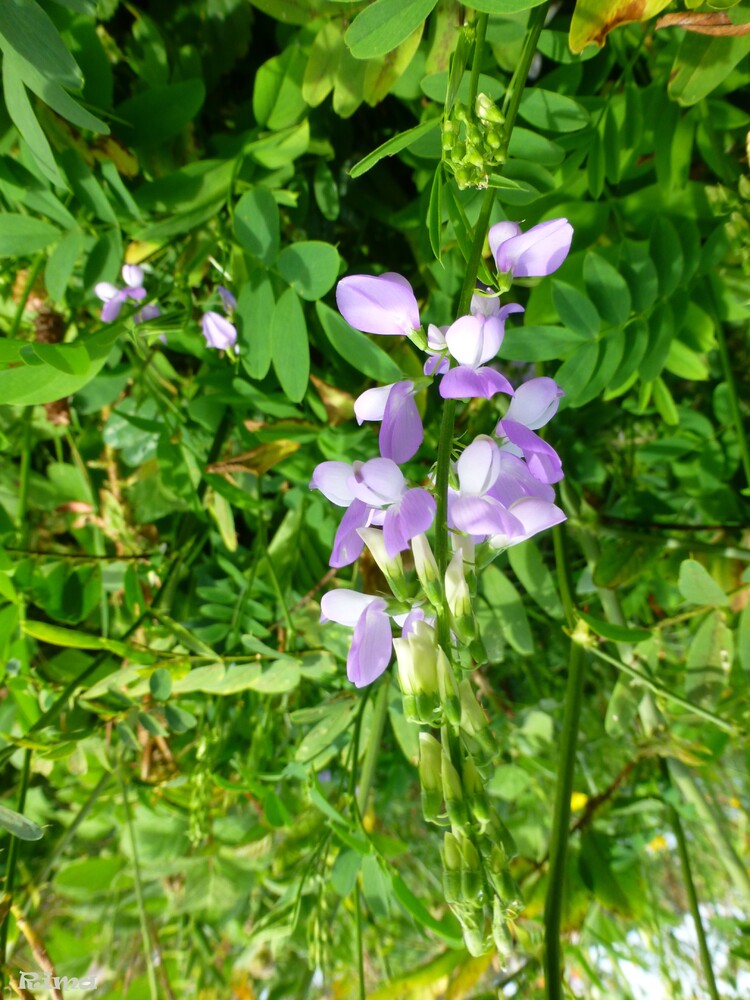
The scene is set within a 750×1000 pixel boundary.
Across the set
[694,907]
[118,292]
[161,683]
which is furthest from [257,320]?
[694,907]

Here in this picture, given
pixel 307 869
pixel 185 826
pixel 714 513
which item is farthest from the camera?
pixel 185 826

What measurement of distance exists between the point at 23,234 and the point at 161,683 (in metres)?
0.47

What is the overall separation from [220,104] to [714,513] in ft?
2.66

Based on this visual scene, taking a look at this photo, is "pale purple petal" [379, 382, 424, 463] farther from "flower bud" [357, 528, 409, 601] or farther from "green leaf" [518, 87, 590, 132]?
"green leaf" [518, 87, 590, 132]

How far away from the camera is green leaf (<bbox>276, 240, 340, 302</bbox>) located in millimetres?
624

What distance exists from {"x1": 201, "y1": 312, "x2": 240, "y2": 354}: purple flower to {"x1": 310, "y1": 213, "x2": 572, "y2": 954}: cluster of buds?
30 centimetres

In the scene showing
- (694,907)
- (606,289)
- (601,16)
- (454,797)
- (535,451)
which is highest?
(601,16)

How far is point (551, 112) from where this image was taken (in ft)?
2.06

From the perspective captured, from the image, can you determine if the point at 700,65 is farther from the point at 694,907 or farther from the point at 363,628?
the point at 694,907

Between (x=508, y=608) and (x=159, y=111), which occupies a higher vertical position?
(x=159, y=111)

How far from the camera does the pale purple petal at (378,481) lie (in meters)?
0.41

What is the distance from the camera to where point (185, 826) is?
46.8 inches

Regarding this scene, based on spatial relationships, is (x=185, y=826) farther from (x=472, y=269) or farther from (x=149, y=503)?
(x=472, y=269)

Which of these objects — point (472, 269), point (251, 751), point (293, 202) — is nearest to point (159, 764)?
point (251, 751)
